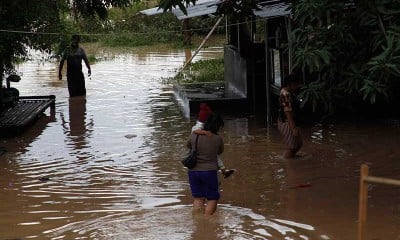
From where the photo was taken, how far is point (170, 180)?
948 centimetres

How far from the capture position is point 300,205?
8039 mm

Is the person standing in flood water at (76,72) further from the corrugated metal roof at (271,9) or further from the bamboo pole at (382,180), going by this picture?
the bamboo pole at (382,180)

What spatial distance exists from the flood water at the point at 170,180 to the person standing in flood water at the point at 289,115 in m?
0.26

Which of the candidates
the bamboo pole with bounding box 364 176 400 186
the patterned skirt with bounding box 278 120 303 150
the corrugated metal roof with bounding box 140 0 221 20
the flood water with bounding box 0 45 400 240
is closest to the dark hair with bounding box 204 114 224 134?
the flood water with bounding box 0 45 400 240

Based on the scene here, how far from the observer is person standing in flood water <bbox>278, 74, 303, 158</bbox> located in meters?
10.1

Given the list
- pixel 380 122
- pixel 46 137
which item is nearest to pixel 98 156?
pixel 46 137

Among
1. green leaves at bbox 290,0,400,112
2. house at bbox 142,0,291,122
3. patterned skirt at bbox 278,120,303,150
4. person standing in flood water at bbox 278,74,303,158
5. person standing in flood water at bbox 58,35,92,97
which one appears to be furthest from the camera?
person standing in flood water at bbox 58,35,92,97

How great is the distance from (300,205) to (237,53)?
9677 millimetres

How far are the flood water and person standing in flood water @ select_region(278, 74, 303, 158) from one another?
0.26 m

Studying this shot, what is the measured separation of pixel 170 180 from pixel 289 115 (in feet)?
6.44

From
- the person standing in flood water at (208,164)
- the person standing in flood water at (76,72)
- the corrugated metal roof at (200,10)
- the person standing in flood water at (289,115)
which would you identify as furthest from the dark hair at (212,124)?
the person standing in flood water at (76,72)

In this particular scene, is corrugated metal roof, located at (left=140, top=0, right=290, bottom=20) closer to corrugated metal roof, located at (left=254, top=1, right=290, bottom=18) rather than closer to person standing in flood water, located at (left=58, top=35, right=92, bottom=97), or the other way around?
corrugated metal roof, located at (left=254, top=1, right=290, bottom=18)

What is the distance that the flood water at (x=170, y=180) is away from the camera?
23.9ft

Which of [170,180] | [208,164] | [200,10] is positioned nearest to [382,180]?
[208,164]
